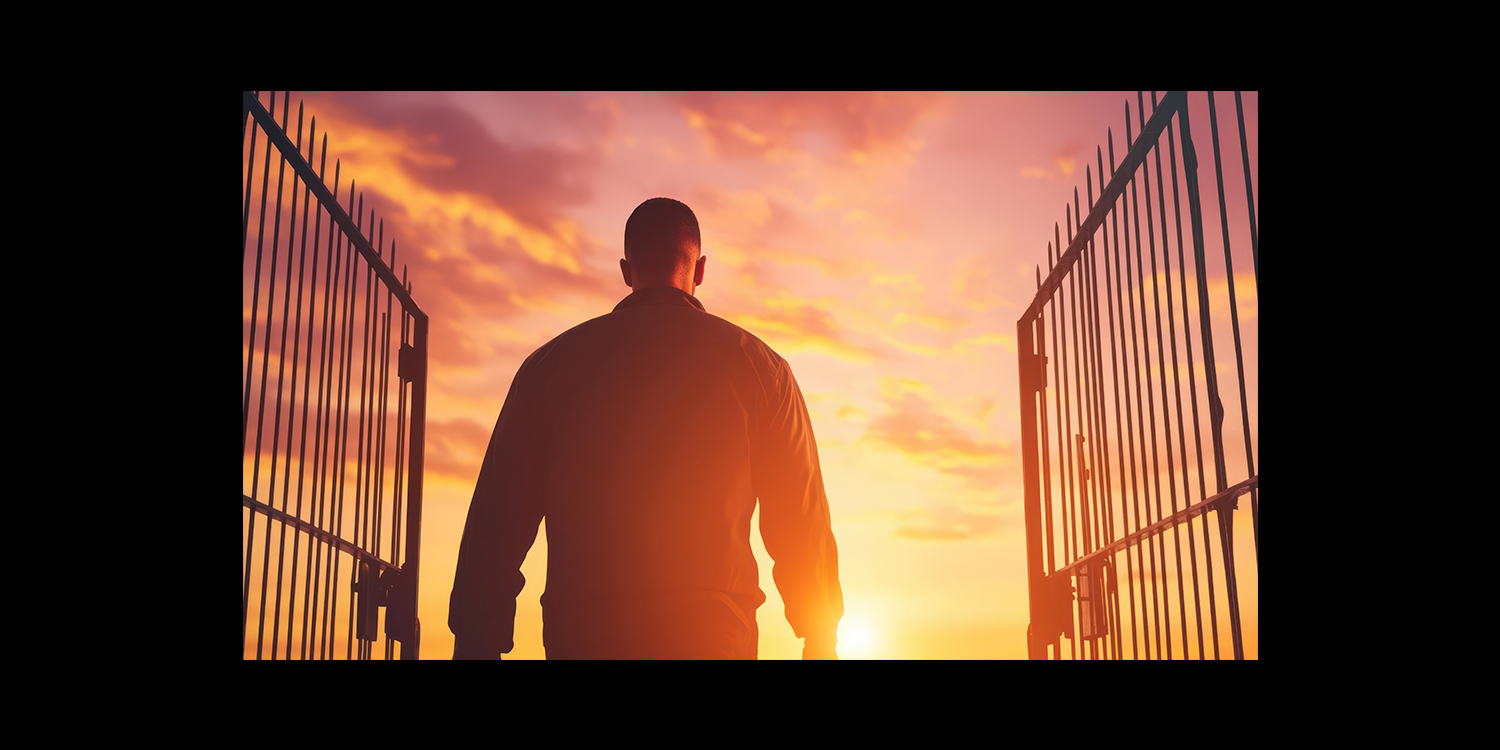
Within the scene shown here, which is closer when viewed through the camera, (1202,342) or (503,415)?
(503,415)

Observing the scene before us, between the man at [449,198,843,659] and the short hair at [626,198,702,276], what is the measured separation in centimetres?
5

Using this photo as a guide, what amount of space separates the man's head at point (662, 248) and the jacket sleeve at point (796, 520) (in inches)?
16.9

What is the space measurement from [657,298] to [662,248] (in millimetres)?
160

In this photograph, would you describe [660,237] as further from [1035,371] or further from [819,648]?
[1035,371]

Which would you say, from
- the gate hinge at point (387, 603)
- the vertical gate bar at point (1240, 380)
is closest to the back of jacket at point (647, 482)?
the vertical gate bar at point (1240, 380)

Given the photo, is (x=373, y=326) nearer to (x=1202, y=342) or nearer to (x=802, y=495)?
(x=802, y=495)

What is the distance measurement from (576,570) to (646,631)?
0.23 metres

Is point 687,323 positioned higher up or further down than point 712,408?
higher up

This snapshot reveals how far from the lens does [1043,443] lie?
5270 millimetres

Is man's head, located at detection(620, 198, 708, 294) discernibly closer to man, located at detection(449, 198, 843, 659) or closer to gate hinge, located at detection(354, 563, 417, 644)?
man, located at detection(449, 198, 843, 659)

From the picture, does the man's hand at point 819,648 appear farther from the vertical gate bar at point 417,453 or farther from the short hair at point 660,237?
the vertical gate bar at point 417,453

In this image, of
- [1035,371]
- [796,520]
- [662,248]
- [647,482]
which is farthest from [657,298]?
[1035,371]
